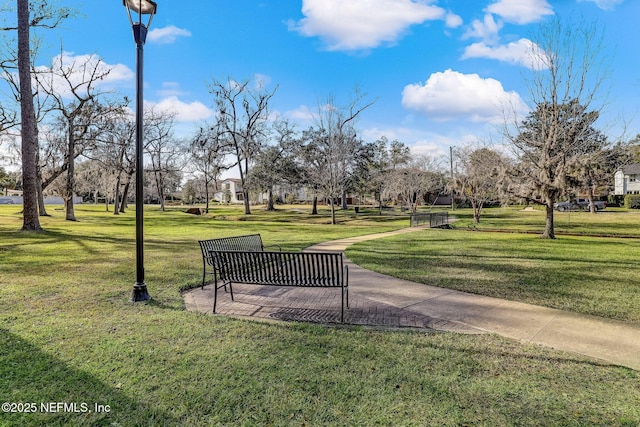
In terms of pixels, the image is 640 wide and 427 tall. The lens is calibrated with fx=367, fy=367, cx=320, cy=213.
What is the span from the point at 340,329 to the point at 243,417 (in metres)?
1.93

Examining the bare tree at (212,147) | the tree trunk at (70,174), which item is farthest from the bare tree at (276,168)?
the tree trunk at (70,174)

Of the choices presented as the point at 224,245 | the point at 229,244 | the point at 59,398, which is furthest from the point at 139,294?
the point at 59,398

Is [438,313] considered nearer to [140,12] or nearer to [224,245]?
[224,245]

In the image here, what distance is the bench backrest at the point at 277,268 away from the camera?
17.5 ft

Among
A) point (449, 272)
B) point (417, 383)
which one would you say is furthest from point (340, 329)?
point (449, 272)

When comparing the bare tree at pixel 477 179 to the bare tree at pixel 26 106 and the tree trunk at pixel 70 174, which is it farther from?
the tree trunk at pixel 70 174

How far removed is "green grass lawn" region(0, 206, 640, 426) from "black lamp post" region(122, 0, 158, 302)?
0.68 metres

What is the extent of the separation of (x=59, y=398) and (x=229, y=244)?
4.46 m

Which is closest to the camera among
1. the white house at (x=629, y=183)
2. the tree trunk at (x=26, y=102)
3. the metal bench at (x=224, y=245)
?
the metal bench at (x=224, y=245)

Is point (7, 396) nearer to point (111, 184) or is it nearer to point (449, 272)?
point (449, 272)

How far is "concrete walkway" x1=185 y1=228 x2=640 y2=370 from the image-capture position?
408 cm

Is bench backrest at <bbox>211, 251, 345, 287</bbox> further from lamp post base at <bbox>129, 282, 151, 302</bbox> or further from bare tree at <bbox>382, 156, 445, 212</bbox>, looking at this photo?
bare tree at <bbox>382, 156, 445, 212</bbox>

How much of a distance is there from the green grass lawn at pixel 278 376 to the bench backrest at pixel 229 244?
178cm

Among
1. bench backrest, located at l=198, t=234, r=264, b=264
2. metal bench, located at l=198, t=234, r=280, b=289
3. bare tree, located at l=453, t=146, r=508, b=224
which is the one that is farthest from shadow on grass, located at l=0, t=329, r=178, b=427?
bare tree, located at l=453, t=146, r=508, b=224
